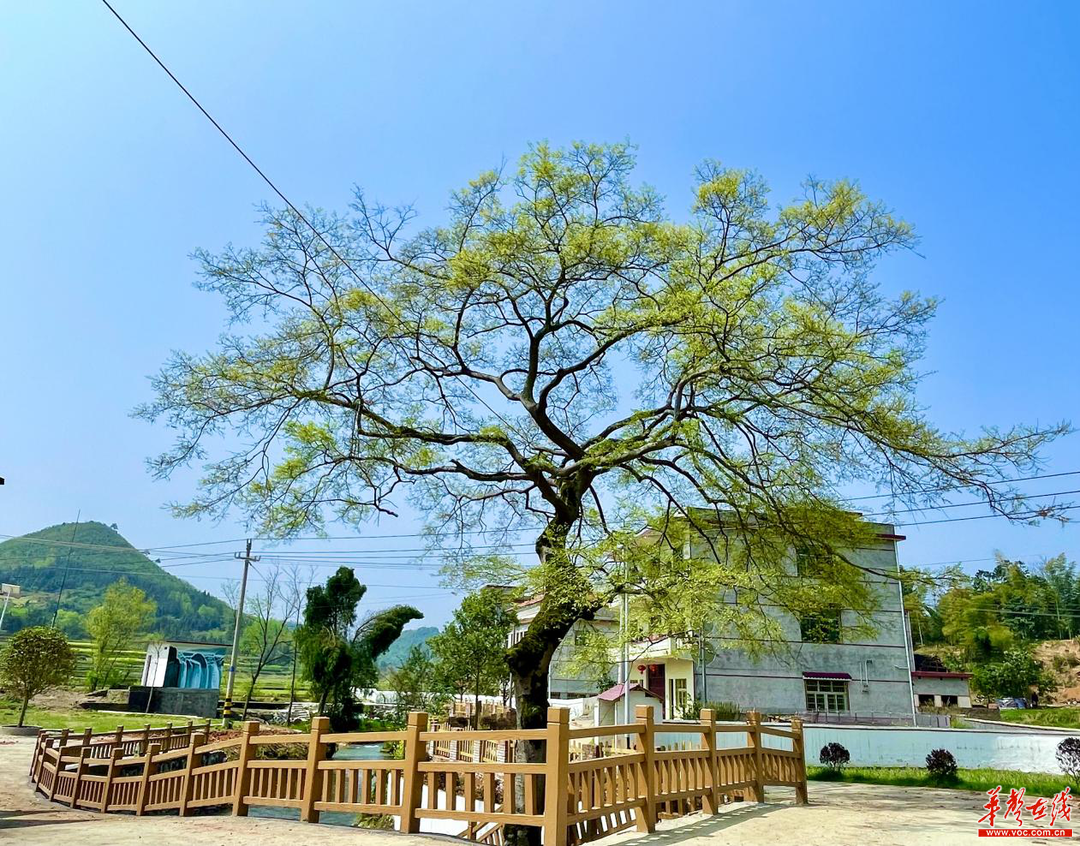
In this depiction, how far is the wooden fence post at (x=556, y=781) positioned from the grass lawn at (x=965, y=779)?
803 cm

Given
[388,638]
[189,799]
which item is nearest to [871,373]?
[189,799]

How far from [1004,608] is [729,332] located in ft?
203

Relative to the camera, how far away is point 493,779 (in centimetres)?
828

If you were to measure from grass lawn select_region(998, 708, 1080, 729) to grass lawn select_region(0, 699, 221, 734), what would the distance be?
35.3 meters

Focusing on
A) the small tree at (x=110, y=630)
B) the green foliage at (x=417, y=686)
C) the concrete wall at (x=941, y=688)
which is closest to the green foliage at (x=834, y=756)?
the green foliage at (x=417, y=686)

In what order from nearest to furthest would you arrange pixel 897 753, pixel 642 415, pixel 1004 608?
1. pixel 642 415
2. pixel 897 753
3. pixel 1004 608

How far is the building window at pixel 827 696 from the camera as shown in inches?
933

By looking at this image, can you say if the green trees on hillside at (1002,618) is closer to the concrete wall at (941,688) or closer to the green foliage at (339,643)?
the concrete wall at (941,688)

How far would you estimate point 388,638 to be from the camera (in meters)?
33.4

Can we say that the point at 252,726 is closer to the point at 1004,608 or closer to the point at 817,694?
the point at 817,694

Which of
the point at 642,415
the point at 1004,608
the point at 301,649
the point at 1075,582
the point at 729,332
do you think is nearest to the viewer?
the point at 729,332

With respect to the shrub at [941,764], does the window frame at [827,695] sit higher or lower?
higher

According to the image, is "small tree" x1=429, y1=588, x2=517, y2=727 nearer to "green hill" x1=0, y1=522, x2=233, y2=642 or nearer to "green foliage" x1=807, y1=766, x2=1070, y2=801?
"green foliage" x1=807, y1=766, x2=1070, y2=801

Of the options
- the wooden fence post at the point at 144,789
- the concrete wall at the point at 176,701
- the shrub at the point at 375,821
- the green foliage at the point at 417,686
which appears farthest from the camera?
the concrete wall at the point at 176,701
